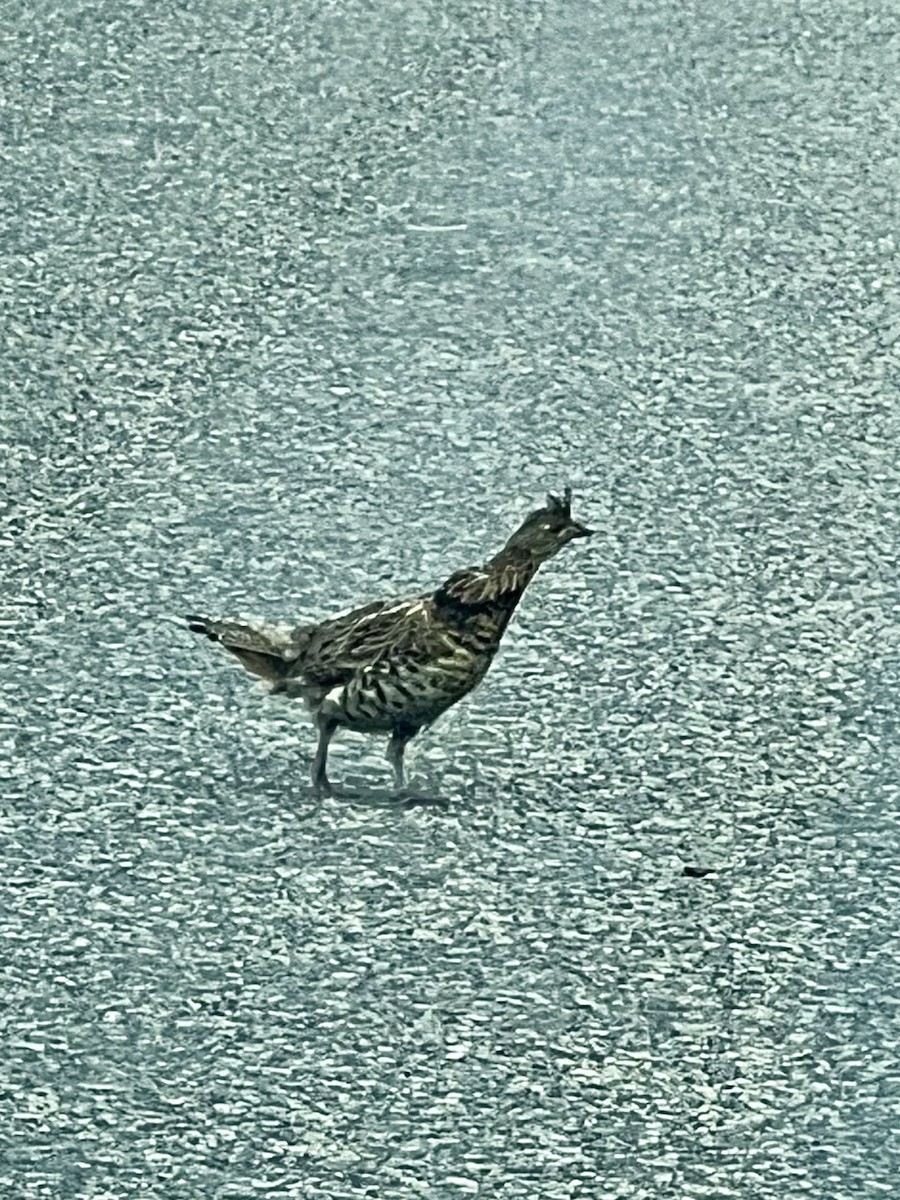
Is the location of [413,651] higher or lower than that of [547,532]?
→ lower

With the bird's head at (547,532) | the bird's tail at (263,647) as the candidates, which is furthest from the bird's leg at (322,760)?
the bird's head at (547,532)

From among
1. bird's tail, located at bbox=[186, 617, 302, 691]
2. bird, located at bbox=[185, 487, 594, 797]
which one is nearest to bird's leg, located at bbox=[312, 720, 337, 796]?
bird, located at bbox=[185, 487, 594, 797]

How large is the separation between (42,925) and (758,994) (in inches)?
37.7

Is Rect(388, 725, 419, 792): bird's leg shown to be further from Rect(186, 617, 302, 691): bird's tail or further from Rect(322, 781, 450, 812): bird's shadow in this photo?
Rect(186, 617, 302, 691): bird's tail

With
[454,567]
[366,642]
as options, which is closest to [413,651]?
[366,642]

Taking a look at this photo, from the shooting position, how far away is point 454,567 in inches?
213

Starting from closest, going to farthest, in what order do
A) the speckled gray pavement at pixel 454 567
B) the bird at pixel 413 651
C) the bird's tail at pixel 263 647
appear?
the speckled gray pavement at pixel 454 567, the bird at pixel 413 651, the bird's tail at pixel 263 647

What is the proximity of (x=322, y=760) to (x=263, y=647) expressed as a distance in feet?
0.78

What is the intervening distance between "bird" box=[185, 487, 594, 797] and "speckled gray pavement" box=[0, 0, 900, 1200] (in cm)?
12

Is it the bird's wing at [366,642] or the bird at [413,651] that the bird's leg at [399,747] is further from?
the bird's wing at [366,642]

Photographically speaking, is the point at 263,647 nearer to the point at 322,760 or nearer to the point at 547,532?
the point at 322,760

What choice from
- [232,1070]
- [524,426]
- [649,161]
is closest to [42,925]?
[232,1070]

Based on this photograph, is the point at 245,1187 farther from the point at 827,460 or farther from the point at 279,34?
the point at 279,34

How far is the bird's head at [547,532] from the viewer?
4.61 m
